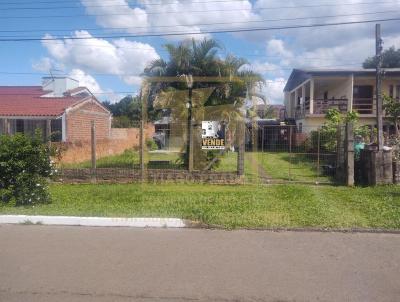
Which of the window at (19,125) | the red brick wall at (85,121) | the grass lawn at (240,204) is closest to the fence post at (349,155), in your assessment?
the grass lawn at (240,204)

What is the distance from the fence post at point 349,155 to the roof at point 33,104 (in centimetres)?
1606

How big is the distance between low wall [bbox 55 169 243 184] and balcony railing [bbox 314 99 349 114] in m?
17.3

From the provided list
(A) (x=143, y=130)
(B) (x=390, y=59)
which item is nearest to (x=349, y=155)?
(A) (x=143, y=130)

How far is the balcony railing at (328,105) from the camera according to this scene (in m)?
26.6

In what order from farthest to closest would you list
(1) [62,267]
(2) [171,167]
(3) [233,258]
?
(2) [171,167] → (3) [233,258] → (1) [62,267]

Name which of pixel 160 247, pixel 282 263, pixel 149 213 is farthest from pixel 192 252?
pixel 149 213

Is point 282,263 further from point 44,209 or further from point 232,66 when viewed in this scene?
point 232,66

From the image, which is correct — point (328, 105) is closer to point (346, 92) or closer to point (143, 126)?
point (346, 92)

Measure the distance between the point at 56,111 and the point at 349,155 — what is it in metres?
16.7

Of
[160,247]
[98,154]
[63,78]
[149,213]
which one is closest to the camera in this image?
[160,247]

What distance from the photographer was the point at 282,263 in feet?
16.9

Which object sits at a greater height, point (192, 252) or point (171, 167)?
point (171, 167)

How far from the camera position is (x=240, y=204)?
8414 millimetres

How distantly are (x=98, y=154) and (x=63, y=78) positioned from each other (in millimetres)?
15339
